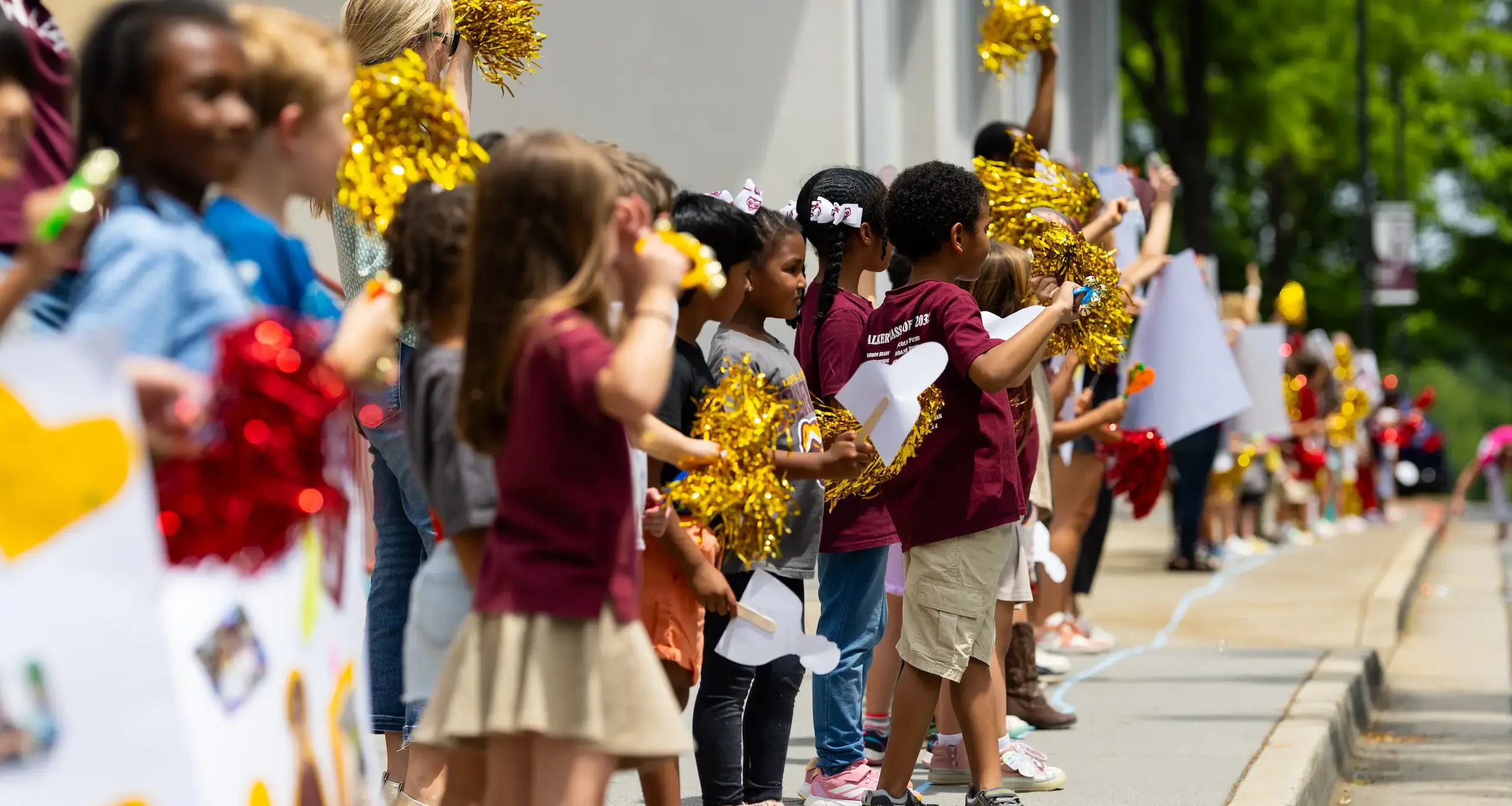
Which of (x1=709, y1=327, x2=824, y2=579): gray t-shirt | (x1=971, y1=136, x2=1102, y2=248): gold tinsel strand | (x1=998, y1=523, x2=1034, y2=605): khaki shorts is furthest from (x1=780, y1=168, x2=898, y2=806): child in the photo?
(x1=971, y1=136, x2=1102, y2=248): gold tinsel strand

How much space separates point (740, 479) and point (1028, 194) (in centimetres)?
222

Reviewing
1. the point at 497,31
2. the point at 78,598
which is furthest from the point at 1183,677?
the point at 78,598

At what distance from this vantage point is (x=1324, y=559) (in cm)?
1617

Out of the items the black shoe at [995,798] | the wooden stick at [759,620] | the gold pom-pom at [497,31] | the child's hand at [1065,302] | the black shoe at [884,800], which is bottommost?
the black shoe at [884,800]

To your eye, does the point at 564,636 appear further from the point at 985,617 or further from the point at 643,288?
the point at 985,617

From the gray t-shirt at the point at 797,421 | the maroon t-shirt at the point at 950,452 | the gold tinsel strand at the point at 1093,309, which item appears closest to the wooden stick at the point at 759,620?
the gray t-shirt at the point at 797,421

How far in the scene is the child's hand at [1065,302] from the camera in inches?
192

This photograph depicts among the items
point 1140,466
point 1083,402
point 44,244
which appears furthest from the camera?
point 1140,466

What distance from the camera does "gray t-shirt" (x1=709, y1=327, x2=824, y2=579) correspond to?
479 centimetres

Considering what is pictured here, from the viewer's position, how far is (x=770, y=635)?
4.57 meters

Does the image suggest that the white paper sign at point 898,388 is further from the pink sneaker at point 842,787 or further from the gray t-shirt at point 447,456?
the gray t-shirt at point 447,456

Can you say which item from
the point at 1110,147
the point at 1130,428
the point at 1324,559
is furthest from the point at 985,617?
the point at 1110,147

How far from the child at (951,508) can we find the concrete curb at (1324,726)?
3.48 feet

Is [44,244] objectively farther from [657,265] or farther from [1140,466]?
[1140,466]
